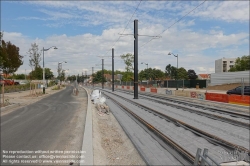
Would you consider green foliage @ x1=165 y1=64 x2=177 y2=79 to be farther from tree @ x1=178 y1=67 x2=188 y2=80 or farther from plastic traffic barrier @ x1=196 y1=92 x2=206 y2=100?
plastic traffic barrier @ x1=196 y1=92 x2=206 y2=100

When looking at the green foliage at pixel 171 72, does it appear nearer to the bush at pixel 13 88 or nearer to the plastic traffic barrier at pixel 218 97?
the bush at pixel 13 88

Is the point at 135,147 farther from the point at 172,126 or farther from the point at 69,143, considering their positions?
the point at 172,126

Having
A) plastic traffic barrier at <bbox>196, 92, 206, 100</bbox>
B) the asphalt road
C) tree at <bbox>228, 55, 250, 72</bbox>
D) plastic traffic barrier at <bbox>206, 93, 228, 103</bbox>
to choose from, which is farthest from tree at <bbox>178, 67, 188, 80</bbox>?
the asphalt road

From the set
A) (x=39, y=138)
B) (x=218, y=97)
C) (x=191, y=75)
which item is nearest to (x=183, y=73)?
(x=191, y=75)

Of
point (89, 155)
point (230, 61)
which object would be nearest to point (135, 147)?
point (89, 155)

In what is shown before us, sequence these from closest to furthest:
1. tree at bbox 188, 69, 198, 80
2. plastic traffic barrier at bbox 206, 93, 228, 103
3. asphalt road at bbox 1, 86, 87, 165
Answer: asphalt road at bbox 1, 86, 87, 165
plastic traffic barrier at bbox 206, 93, 228, 103
tree at bbox 188, 69, 198, 80

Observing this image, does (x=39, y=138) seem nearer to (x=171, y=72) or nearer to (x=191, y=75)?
(x=191, y=75)

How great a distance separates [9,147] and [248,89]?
79.9 feet

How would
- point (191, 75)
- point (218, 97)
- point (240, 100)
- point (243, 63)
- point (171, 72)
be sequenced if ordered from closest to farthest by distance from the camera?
point (240, 100) < point (218, 97) < point (243, 63) < point (191, 75) < point (171, 72)

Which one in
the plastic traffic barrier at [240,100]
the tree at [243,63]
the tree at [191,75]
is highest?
the tree at [243,63]

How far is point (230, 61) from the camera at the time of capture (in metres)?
159

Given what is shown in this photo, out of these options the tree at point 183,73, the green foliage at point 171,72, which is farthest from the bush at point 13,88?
the green foliage at point 171,72

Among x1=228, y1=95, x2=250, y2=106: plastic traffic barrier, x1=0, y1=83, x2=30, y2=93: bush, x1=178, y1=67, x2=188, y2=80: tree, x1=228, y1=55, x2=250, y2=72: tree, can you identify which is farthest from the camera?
x1=178, y1=67, x2=188, y2=80: tree

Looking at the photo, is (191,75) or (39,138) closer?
(39,138)
